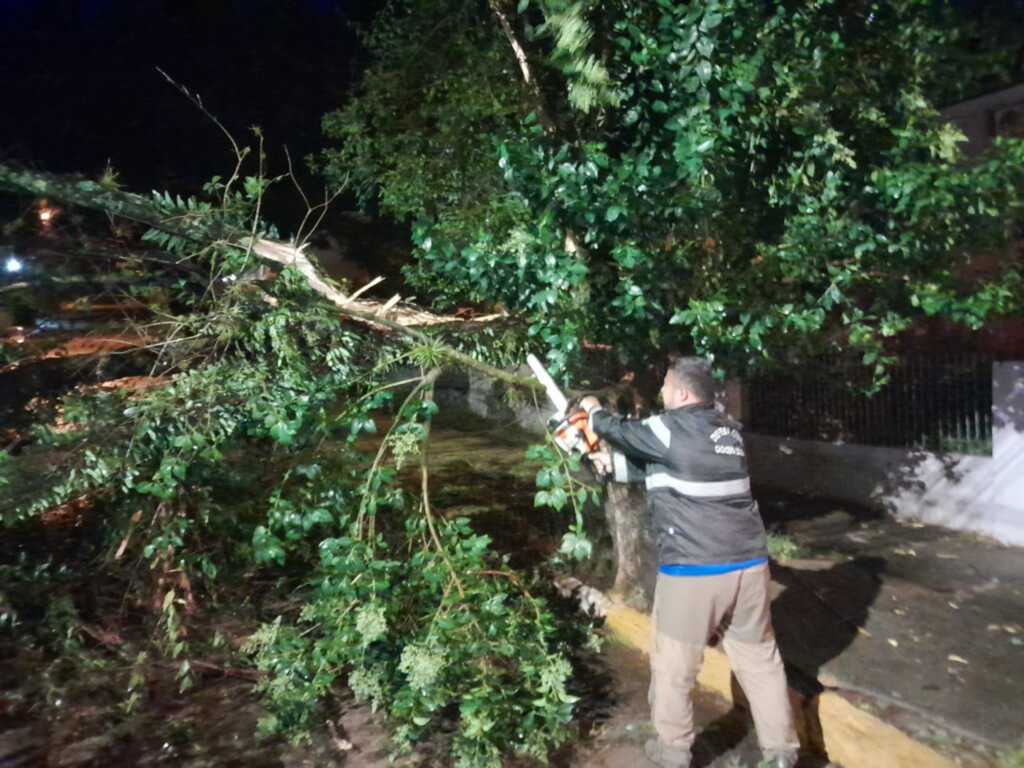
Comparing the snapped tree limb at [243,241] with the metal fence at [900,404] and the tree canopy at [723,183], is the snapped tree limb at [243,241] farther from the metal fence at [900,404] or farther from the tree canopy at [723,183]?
the metal fence at [900,404]

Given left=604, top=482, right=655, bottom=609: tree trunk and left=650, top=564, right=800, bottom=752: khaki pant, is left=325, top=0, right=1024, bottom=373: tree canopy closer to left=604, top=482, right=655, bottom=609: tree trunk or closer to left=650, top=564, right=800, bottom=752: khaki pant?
left=604, top=482, right=655, bottom=609: tree trunk

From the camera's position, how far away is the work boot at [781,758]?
3.67m

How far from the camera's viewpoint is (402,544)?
483 centimetres

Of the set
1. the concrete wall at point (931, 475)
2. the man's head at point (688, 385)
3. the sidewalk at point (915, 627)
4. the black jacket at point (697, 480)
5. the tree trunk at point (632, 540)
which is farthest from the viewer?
the concrete wall at point (931, 475)

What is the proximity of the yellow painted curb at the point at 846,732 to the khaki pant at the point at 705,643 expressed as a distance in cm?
40

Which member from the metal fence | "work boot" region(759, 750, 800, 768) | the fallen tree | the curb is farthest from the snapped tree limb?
the metal fence

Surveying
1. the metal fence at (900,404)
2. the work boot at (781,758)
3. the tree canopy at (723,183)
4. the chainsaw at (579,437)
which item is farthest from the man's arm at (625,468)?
the metal fence at (900,404)

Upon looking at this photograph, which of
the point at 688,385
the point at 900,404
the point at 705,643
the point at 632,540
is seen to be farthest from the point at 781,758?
the point at 900,404

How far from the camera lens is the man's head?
3.70 metres

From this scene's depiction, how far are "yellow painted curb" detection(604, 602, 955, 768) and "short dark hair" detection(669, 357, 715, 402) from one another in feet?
5.35

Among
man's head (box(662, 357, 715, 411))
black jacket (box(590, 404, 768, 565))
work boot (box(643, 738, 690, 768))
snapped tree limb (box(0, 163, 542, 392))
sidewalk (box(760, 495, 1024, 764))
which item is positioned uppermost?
snapped tree limb (box(0, 163, 542, 392))

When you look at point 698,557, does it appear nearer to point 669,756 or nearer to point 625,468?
point 625,468

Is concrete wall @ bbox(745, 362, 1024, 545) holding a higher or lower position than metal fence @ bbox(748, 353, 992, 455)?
lower

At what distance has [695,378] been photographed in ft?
12.2
